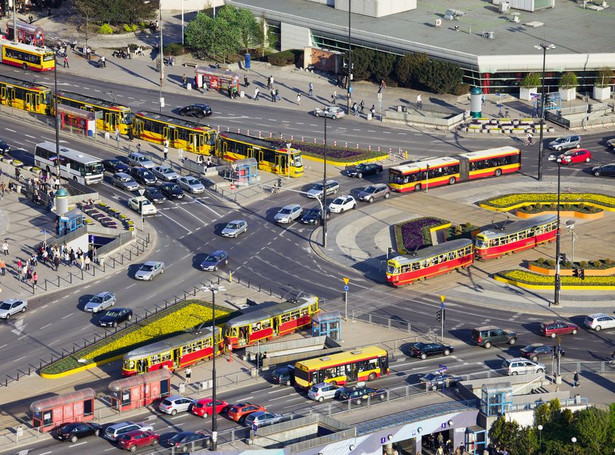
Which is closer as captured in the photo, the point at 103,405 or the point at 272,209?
the point at 103,405

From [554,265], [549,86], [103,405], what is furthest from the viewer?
[549,86]

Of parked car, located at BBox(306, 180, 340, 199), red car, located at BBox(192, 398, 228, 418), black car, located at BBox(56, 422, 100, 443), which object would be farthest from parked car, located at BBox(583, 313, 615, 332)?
black car, located at BBox(56, 422, 100, 443)

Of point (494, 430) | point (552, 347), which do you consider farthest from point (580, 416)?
point (552, 347)

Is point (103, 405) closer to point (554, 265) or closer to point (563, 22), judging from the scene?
point (554, 265)

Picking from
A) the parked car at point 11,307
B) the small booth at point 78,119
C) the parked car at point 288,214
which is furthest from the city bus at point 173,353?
the small booth at point 78,119

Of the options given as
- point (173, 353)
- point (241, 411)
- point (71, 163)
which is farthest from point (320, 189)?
point (241, 411)

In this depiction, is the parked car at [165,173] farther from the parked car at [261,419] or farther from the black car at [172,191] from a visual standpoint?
the parked car at [261,419]

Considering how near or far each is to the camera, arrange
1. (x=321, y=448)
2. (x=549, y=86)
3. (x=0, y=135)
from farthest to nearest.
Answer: (x=549, y=86) < (x=0, y=135) < (x=321, y=448)
